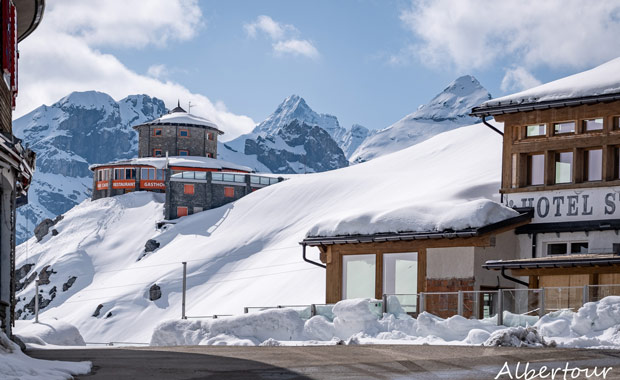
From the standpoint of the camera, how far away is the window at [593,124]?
99.7 feet

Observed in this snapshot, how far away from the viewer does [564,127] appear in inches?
1228

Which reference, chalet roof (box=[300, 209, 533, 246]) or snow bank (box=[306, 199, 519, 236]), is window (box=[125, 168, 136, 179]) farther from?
chalet roof (box=[300, 209, 533, 246])

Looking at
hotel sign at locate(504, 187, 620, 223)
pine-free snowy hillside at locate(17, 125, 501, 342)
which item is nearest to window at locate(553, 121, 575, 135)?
hotel sign at locate(504, 187, 620, 223)

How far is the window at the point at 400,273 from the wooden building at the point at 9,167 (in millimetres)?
11193

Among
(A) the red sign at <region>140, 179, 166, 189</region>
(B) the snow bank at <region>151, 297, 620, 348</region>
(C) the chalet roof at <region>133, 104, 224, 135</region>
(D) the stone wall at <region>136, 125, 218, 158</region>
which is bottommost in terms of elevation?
(B) the snow bank at <region>151, 297, 620, 348</region>

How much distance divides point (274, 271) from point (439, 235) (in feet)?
121

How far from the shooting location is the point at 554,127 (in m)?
31.4

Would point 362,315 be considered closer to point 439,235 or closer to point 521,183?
point 439,235

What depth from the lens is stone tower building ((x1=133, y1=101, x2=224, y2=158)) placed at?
376ft

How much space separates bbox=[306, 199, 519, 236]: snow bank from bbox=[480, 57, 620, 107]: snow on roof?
3092 mm

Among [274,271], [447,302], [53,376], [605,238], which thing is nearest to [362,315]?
[447,302]

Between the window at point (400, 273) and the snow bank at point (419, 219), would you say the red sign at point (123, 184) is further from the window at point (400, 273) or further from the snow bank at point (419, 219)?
the window at point (400, 273)

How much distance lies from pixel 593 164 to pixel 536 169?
5.85ft

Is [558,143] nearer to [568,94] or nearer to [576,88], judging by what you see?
[568,94]
